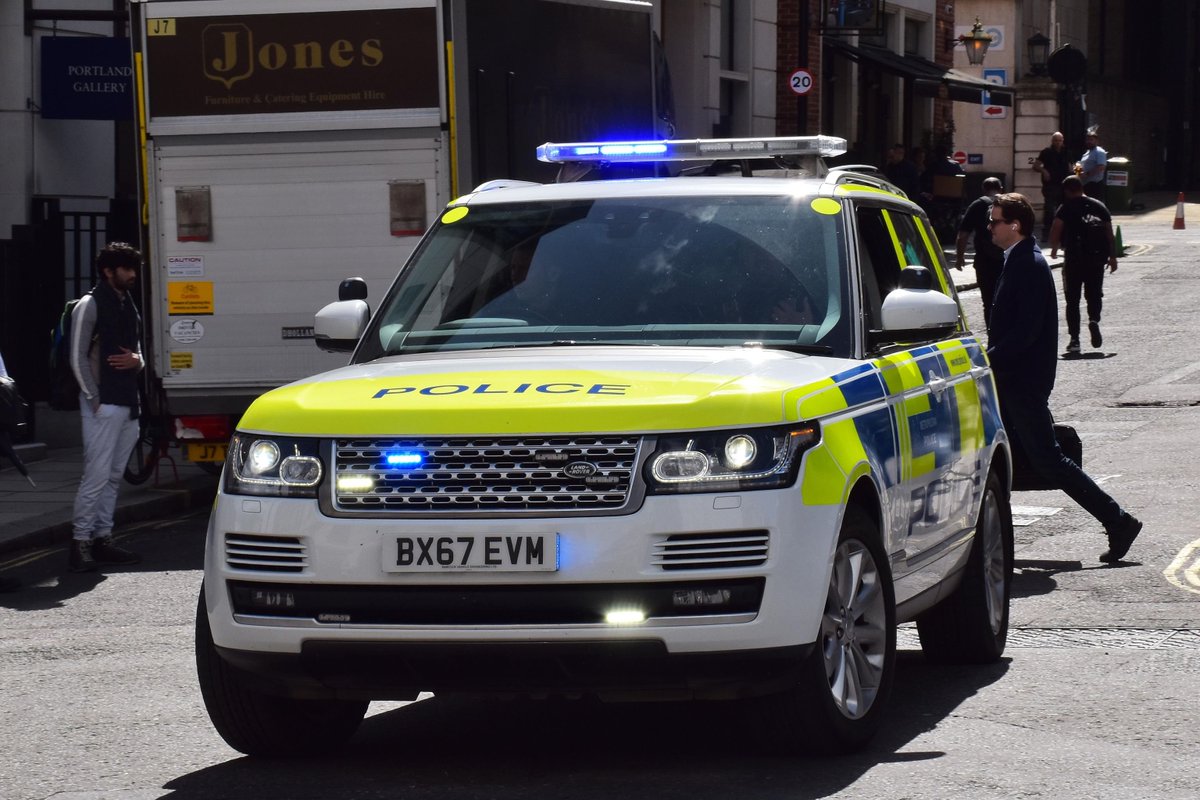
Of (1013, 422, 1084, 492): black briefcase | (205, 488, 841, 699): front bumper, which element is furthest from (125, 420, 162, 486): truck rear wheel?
(205, 488, 841, 699): front bumper

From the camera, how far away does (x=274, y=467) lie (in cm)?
632

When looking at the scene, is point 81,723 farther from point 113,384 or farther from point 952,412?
point 113,384

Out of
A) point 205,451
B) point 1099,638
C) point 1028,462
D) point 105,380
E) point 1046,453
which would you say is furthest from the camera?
point 205,451

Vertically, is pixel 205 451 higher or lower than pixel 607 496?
lower

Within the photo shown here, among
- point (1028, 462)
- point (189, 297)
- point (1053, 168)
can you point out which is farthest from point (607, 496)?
point (1053, 168)

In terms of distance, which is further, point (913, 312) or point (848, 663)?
point (913, 312)

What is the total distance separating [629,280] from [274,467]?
5.27 ft

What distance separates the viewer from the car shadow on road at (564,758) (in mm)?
6215

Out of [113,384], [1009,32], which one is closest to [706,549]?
[113,384]

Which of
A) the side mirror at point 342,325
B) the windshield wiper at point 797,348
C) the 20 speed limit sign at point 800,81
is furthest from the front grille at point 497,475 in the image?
the 20 speed limit sign at point 800,81

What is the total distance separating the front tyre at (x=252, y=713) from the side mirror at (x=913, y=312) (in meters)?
2.26

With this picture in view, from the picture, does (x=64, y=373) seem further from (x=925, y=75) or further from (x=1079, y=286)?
(x=925, y=75)

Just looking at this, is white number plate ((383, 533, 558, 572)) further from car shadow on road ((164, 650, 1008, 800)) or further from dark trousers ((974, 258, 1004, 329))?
dark trousers ((974, 258, 1004, 329))

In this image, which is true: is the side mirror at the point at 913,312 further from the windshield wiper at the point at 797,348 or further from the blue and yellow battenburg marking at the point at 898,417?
the windshield wiper at the point at 797,348
